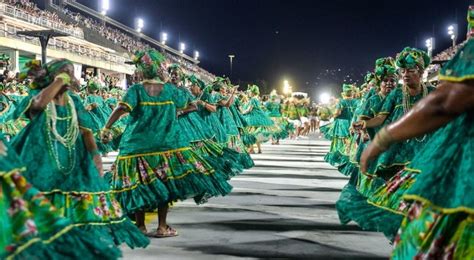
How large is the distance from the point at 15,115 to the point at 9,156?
1921 millimetres

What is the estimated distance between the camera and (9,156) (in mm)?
3619

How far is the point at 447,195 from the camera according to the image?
2.97m

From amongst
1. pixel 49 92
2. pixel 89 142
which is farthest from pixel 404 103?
pixel 49 92

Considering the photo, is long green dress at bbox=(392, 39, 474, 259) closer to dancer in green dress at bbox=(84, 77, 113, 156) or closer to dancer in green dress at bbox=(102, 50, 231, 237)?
dancer in green dress at bbox=(102, 50, 231, 237)

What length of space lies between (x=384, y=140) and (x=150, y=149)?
15.0ft

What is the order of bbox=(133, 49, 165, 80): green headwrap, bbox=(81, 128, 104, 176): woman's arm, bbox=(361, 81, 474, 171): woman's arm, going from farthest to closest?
bbox=(133, 49, 165, 80): green headwrap
bbox=(81, 128, 104, 176): woman's arm
bbox=(361, 81, 474, 171): woman's arm

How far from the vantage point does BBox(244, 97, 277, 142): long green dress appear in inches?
894

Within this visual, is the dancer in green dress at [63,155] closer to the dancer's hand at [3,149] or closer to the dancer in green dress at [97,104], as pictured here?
the dancer's hand at [3,149]

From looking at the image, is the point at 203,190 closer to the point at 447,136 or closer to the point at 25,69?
the point at 25,69

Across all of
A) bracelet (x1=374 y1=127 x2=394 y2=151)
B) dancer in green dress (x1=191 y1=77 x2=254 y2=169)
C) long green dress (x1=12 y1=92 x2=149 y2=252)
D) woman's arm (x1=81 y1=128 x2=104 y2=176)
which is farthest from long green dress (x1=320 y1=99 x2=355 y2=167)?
bracelet (x1=374 y1=127 x2=394 y2=151)

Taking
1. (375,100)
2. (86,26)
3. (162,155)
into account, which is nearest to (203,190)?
(162,155)

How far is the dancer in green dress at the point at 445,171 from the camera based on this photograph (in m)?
2.89

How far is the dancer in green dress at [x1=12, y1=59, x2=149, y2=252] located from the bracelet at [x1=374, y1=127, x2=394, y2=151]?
2.59 m

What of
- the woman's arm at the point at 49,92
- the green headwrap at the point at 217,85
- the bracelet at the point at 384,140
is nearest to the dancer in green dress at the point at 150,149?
the woman's arm at the point at 49,92
